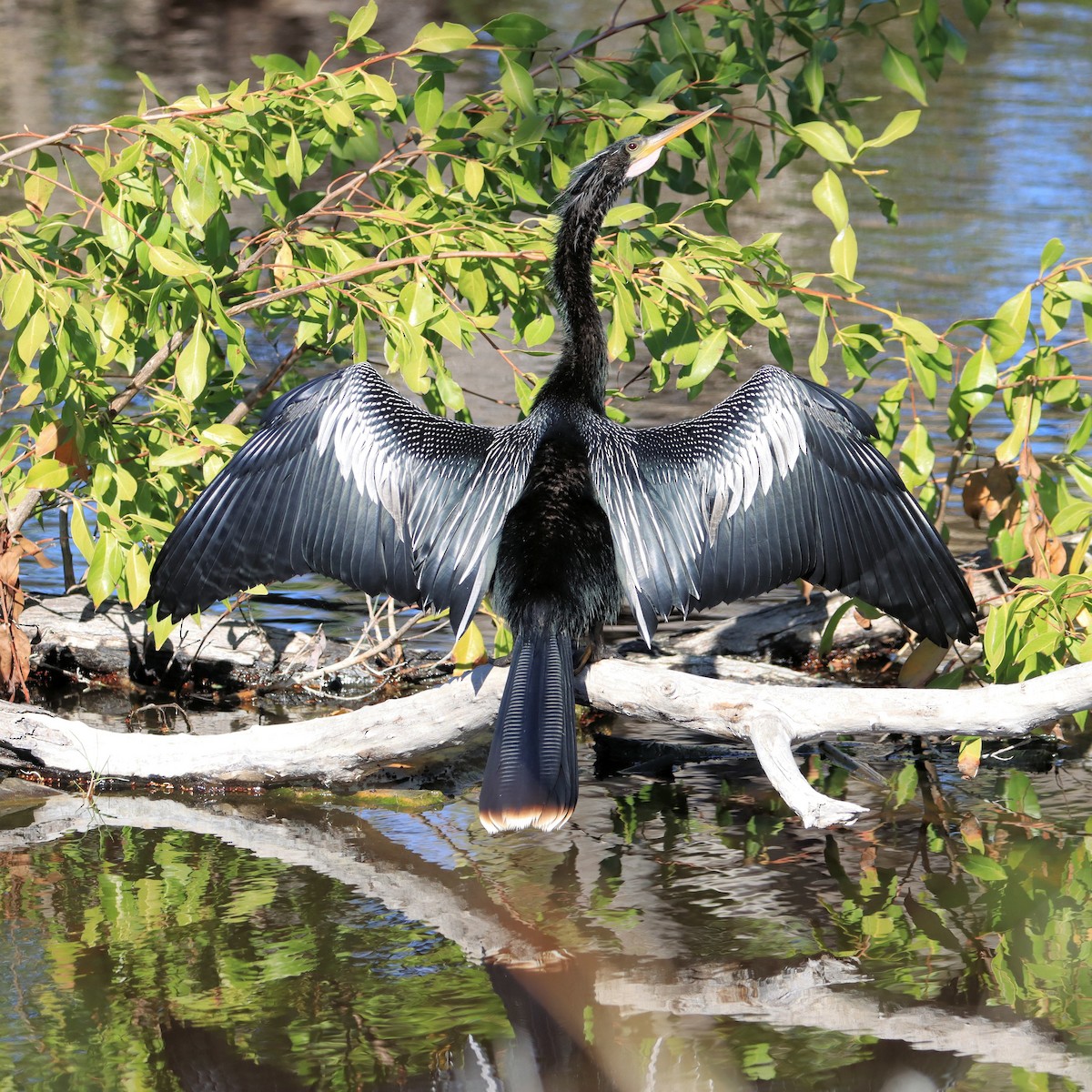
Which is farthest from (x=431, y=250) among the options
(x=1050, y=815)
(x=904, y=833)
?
(x=1050, y=815)

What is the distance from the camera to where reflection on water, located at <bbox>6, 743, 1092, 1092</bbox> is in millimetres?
3352

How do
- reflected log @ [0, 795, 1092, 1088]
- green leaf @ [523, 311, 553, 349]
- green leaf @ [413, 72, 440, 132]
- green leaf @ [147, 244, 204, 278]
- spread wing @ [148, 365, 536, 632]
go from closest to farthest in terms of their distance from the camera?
1. reflected log @ [0, 795, 1092, 1088]
2. green leaf @ [147, 244, 204, 278]
3. spread wing @ [148, 365, 536, 632]
4. green leaf @ [523, 311, 553, 349]
5. green leaf @ [413, 72, 440, 132]

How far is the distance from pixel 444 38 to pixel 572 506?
57.1 inches

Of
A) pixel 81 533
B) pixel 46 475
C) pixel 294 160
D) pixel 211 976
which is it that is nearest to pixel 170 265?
pixel 294 160

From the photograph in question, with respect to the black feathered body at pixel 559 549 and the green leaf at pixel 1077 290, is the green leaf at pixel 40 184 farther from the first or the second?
the green leaf at pixel 1077 290

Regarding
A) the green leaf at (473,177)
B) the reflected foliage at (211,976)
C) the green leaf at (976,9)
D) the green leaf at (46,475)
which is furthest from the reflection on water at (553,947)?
the green leaf at (976,9)

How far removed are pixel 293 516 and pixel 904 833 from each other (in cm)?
218

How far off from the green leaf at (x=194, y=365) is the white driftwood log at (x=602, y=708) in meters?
1.07

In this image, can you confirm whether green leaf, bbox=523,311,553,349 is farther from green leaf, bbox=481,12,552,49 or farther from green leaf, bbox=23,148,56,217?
green leaf, bbox=23,148,56,217

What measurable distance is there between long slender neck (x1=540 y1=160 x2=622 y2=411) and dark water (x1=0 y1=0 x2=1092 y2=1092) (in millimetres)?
1433

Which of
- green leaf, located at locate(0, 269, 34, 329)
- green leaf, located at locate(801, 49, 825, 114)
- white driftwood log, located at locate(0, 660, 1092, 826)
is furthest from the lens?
green leaf, located at locate(801, 49, 825, 114)

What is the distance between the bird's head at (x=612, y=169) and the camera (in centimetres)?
446

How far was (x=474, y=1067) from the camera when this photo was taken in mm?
3314

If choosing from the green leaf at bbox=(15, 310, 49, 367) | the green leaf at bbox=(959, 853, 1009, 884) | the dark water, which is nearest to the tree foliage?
the green leaf at bbox=(15, 310, 49, 367)
